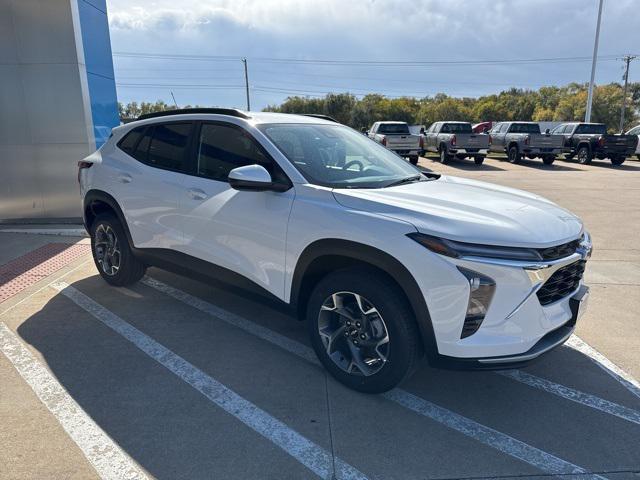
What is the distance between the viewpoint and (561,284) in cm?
295

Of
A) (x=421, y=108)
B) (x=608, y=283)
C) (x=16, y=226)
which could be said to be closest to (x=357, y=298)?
(x=608, y=283)

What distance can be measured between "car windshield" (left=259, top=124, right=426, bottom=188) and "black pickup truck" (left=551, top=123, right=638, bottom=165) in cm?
2175

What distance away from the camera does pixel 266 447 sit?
274 centimetres

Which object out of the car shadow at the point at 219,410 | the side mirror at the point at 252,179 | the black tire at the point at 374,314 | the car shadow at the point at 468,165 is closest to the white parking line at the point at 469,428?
the car shadow at the point at 219,410

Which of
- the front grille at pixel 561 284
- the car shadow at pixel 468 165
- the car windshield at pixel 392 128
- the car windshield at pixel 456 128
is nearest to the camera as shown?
the front grille at pixel 561 284

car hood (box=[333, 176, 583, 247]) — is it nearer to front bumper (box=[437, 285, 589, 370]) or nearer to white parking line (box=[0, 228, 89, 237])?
front bumper (box=[437, 285, 589, 370])

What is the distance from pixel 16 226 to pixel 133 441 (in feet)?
22.7

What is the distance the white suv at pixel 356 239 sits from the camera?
2693mm

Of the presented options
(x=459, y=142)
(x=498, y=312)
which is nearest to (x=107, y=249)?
(x=498, y=312)

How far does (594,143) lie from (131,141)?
23.2 meters

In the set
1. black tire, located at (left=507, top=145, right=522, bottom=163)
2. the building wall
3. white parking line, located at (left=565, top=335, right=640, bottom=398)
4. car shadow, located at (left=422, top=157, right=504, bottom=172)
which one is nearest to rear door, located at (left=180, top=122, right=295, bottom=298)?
white parking line, located at (left=565, top=335, right=640, bottom=398)

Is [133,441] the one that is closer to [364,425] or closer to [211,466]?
[211,466]

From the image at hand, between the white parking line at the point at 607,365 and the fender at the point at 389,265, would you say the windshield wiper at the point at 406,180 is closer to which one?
the fender at the point at 389,265

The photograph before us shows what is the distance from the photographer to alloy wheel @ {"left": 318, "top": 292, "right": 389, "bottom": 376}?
309 cm
